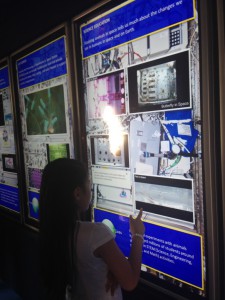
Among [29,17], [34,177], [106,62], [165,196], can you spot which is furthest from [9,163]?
[165,196]

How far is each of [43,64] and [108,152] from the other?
105 centimetres

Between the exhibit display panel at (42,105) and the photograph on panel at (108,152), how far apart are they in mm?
278

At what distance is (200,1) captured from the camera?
4.45ft

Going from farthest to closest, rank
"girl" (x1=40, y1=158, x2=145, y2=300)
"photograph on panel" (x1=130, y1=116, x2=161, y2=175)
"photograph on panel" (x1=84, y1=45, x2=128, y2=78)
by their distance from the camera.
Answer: "photograph on panel" (x1=84, y1=45, x2=128, y2=78)
"photograph on panel" (x1=130, y1=116, x2=161, y2=175)
"girl" (x1=40, y1=158, x2=145, y2=300)

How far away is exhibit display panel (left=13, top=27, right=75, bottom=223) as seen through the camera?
230 centimetres

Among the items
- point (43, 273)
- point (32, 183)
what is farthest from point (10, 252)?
point (43, 273)

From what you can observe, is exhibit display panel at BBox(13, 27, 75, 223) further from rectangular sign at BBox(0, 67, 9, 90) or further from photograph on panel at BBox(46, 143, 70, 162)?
rectangular sign at BBox(0, 67, 9, 90)

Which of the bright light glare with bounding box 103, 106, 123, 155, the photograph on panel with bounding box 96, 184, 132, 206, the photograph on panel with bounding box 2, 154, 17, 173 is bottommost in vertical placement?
the photograph on panel with bounding box 96, 184, 132, 206

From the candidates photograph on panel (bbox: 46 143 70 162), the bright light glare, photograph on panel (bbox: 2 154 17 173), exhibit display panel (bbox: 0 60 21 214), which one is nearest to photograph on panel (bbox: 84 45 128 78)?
the bright light glare

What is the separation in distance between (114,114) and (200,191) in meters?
0.75

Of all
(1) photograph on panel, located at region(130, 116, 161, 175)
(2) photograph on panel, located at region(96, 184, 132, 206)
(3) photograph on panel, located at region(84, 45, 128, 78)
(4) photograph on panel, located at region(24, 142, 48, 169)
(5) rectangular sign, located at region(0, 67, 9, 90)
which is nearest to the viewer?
(1) photograph on panel, located at region(130, 116, 161, 175)

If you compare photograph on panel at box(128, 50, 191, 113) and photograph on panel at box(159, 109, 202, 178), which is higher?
photograph on panel at box(128, 50, 191, 113)

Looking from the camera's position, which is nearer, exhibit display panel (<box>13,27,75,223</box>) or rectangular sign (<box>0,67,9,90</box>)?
exhibit display panel (<box>13,27,75,223</box>)

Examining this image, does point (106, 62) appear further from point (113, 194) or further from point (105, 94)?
point (113, 194)
